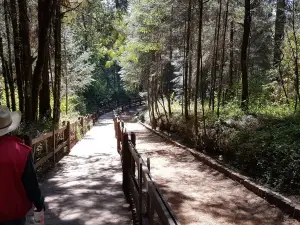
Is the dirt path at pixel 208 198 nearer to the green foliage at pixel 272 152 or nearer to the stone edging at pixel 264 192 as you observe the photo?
the stone edging at pixel 264 192

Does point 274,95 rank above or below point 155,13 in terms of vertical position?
below

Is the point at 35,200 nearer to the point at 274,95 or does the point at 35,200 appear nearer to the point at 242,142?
the point at 242,142

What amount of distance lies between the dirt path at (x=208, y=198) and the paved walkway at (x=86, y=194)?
1163 mm

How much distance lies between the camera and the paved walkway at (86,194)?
5.72 m

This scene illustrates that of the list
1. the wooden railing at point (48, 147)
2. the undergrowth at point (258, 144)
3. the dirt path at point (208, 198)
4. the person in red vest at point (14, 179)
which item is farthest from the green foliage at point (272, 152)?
the person in red vest at point (14, 179)

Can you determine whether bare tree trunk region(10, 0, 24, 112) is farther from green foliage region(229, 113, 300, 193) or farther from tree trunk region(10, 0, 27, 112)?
green foliage region(229, 113, 300, 193)

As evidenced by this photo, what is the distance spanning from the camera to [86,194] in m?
7.13

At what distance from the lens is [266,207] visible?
6668mm

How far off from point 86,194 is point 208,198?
255 centimetres

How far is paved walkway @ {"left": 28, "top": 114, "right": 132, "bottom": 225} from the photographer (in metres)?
5.72

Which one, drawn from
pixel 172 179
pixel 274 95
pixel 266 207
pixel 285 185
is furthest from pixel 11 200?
pixel 274 95

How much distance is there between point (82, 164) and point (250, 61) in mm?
14864

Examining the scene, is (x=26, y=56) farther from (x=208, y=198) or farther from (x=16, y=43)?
(x=208, y=198)

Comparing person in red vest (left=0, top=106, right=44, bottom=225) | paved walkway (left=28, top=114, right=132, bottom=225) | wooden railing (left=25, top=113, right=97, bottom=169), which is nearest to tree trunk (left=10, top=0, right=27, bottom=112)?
wooden railing (left=25, top=113, right=97, bottom=169)
